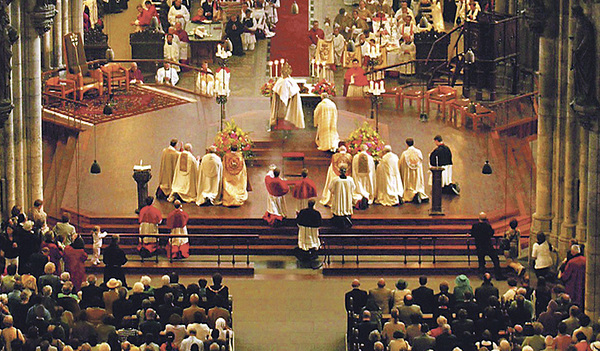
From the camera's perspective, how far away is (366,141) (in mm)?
42688

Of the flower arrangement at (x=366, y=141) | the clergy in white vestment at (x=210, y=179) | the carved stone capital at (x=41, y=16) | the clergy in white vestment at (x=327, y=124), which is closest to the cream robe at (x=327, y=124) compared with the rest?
the clergy in white vestment at (x=327, y=124)

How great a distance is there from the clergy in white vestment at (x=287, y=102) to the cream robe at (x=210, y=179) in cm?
Answer: 371

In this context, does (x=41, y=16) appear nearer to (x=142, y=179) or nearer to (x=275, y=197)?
(x=142, y=179)

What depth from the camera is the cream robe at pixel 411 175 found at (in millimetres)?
41750

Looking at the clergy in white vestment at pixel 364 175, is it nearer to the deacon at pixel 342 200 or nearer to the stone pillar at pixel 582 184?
the deacon at pixel 342 200

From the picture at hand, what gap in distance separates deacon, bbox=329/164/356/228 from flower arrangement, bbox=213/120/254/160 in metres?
3.35

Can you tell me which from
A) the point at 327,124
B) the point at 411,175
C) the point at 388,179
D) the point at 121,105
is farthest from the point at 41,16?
the point at 411,175

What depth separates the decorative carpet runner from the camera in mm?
46094

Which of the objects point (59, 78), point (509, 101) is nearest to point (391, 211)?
point (509, 101)

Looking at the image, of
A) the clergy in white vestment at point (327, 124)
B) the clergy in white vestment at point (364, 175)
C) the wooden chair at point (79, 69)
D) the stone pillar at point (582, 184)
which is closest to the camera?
the stone pillar at point (582, 184)

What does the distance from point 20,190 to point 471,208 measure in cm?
1001

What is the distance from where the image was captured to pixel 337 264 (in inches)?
1549

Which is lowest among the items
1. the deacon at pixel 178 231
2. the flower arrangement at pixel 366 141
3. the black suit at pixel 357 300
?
the black suit at pixel 357 300

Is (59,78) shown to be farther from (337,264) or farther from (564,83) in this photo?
(564,83)
